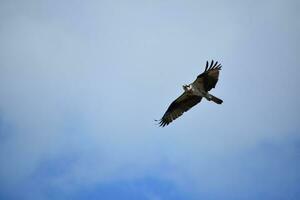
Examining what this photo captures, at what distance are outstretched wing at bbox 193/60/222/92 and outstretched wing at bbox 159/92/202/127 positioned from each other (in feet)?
3.60

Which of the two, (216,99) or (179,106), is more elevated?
(179,106)

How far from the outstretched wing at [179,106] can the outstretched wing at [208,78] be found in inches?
43.2

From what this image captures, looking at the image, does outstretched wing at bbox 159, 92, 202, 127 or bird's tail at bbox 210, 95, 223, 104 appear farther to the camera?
outstretched wing at bbox 159, 92, 202, 127

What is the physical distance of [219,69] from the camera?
3328 cm

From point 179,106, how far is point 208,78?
112 inches

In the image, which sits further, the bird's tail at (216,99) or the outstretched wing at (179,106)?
the outstretched wing at (179,106)

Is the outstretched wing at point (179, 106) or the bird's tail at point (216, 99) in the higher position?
the outstretched wing at point (179, 106)

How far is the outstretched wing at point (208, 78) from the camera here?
33.2 metres

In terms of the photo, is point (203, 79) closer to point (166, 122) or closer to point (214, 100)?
point (214, 100)

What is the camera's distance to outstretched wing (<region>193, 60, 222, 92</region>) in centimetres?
3325

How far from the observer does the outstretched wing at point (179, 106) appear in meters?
34.8

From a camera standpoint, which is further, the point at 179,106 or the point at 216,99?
the point at 179,106

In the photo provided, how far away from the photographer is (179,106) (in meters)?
35.5

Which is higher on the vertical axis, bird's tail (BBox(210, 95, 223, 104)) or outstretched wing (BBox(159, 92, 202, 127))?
outstretched wing (BBox(159, 92, 202, 127))
